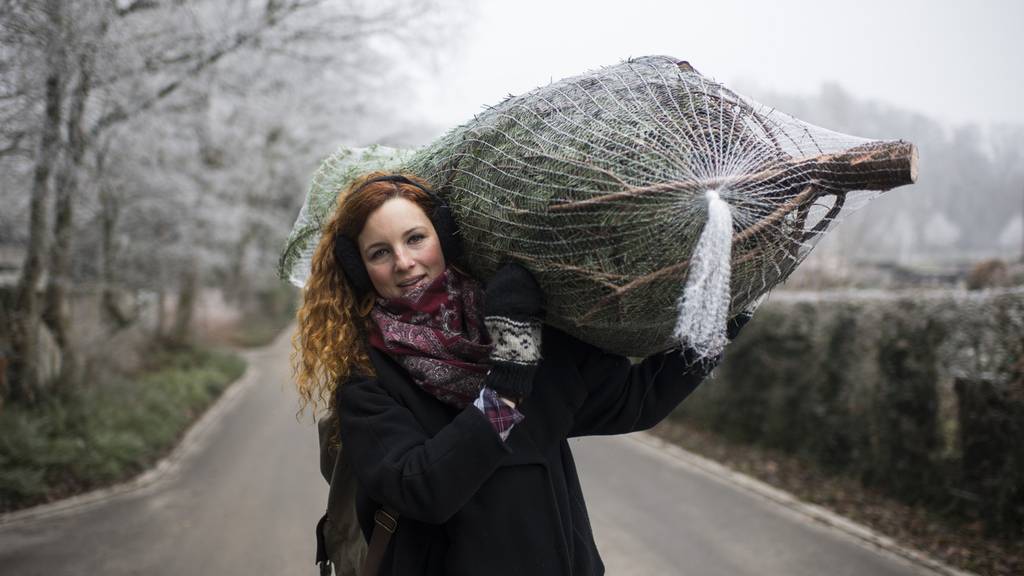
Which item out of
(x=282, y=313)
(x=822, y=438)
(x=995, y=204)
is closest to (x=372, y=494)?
(x=822, y=438)

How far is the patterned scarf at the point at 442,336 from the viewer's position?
1.62m

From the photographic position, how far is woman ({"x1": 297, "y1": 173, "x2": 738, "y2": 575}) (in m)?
1.48

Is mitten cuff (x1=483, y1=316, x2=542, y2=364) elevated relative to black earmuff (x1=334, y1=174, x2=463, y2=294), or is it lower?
lower

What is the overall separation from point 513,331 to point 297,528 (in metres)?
4.83

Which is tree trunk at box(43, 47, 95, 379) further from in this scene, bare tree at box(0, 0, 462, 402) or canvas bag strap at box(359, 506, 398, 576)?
canvas bag strap at box(359, 506, 398, 576)

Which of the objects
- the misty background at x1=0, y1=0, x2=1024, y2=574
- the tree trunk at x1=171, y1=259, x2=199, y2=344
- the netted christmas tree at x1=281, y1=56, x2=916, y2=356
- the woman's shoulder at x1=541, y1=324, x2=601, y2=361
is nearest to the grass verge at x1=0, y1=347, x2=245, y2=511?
the misty background at x1=0, y1=0, x2=1024, y2=574

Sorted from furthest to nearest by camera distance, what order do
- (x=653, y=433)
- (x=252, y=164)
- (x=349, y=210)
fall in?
1. (x=252, y=164)
2. (x=653, y=433)
3. (x=349, y=210)

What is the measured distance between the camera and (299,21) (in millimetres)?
8086

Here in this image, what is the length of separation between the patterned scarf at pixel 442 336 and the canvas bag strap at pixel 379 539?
1.00 feet

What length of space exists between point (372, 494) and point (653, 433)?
8.06 metres

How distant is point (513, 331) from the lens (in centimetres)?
146

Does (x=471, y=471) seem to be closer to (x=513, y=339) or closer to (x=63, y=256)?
(x=513, y=339)

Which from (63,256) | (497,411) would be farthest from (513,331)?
(63,256)

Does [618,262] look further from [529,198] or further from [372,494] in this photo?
[372,494]
